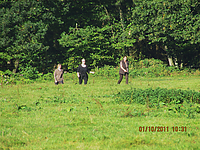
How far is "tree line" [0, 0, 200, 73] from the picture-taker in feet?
89.3

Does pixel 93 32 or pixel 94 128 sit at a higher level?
pixel 93 32

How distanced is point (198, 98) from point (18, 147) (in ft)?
23.0

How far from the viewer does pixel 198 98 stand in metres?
11.0

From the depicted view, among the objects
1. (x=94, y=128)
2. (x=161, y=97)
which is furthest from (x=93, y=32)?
(x=94, y=128)

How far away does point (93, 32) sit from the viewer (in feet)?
106

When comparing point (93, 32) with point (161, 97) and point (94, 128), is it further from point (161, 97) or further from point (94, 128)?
point (94, 128)

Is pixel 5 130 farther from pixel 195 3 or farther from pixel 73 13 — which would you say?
pixel 73 13

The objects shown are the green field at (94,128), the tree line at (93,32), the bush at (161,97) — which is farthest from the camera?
the tree line at (93,32)

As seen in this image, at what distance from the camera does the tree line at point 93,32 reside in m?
27.2
